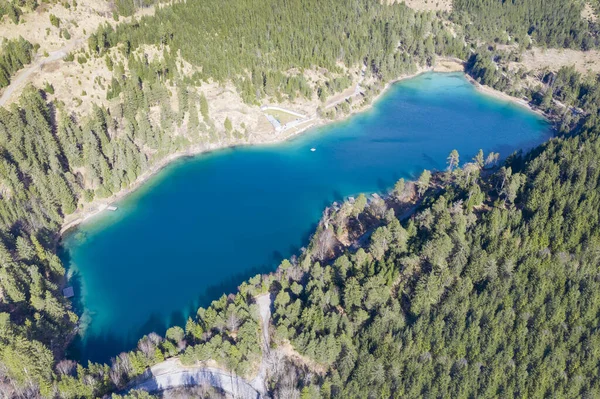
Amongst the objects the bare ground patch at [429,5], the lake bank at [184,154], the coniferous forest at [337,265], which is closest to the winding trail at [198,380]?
the coniferous forest at [337,265]

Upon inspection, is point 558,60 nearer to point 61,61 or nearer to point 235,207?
point 235,207

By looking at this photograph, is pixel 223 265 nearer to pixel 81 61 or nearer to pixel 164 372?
pixel 164 372

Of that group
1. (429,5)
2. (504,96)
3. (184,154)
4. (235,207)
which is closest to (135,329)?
(235,207)

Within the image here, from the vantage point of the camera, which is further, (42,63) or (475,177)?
(42,63)

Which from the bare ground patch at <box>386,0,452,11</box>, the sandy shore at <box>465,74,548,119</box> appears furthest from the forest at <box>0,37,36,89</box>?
the bare ground patch at <box>386,0,452,11</box>

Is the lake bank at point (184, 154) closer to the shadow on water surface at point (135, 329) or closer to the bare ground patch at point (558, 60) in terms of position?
the shadow on water surface at point (135, 329)

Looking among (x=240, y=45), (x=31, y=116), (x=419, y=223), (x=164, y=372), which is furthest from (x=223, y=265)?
(x=240, y=45)

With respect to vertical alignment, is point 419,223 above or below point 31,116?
below
